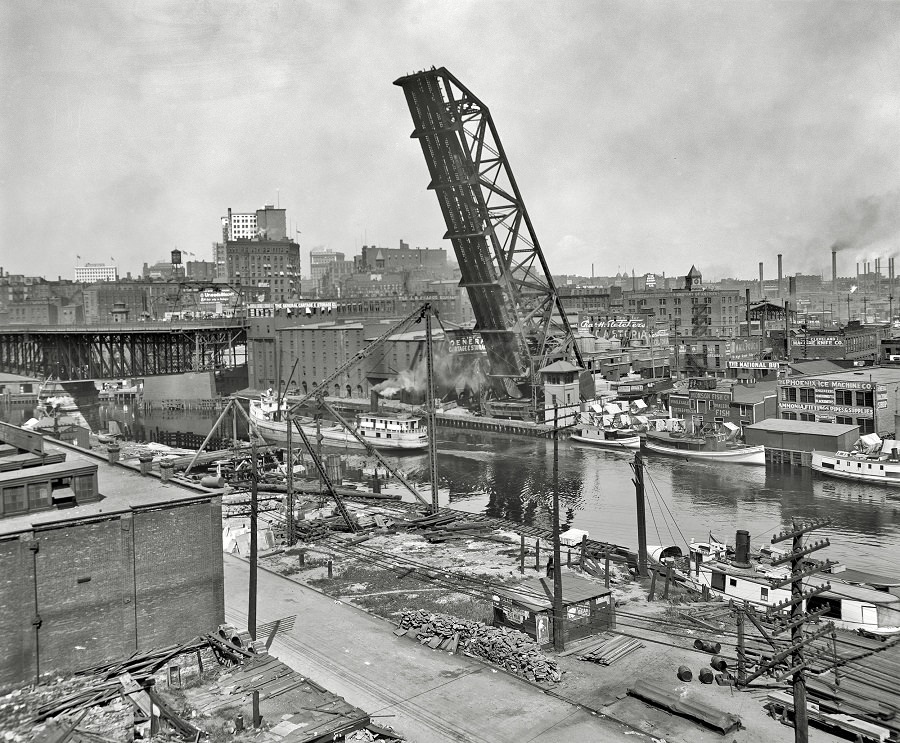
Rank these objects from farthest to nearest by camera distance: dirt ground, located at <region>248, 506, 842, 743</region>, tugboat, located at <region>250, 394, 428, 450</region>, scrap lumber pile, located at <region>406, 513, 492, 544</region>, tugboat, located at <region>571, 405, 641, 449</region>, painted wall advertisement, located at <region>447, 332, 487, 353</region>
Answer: painted wall advertisement, located at <region>447, 332, 487, 353</region> < tugboat, located at <region>250, 394, 428, 450</region> < tugboat, located at <region>571, 405, 641, 449</region> < scrap lumber pile, located at <region>406, 513, 492, 544</region> < dirt ground, located at <region>248, 506, 842, 743</region>

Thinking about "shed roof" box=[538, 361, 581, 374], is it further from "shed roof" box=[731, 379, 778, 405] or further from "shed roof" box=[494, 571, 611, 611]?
"shed roof" box=[494, 571, 611, 611]

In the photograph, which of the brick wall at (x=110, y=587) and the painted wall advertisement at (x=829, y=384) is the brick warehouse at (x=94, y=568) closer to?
the brick wall at (x=110, y=587)

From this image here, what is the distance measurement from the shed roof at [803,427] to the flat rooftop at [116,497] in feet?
87.5

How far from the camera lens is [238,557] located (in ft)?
62.1

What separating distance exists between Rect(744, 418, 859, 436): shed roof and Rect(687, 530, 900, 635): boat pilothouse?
16.0 m

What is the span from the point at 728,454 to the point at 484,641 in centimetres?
2409

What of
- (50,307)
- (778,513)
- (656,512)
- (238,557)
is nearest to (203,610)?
(238,557)

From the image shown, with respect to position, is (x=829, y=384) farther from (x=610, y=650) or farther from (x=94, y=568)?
(x=94, y=568)

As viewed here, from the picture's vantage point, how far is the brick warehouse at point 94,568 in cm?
1166

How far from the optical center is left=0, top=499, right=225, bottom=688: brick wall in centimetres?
1160

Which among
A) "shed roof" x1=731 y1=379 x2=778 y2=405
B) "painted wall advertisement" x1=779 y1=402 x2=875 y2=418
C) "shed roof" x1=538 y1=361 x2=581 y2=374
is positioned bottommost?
"painted wall advertisement" x1=779 y1=402 x2=875 y2=418

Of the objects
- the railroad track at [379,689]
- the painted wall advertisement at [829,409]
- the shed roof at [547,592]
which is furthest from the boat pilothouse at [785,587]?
the painted wall advertisement at [829,409]

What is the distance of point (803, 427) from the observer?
112 feet

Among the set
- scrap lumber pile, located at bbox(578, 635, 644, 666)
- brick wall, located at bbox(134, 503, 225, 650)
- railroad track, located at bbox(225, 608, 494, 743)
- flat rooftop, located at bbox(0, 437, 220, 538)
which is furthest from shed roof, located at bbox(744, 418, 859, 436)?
brick wall, located at bbox(134, 503, 225, 650)
